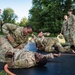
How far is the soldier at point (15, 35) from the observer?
9.42m

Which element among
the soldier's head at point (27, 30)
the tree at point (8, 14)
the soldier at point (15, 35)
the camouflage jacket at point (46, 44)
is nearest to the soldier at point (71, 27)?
the camouflage jacket at point (46, 44)

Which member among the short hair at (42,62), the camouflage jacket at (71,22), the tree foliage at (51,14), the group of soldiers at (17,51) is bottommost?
the short hair at (42,62)

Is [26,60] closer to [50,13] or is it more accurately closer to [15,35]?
[15,35]

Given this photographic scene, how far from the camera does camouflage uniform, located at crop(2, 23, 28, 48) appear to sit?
9422 millimetres

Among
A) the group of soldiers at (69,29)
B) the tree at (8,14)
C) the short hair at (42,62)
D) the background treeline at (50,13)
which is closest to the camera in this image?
the short hair at (42,62)

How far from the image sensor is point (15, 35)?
9547 millimetres

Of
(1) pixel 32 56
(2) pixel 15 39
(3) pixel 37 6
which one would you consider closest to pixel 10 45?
(2) pixel 15 39

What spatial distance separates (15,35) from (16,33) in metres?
0.09

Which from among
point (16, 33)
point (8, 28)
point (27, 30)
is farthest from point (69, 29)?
point (27, 30)

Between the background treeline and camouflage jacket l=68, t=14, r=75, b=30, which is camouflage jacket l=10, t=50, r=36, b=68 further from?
the background treeline

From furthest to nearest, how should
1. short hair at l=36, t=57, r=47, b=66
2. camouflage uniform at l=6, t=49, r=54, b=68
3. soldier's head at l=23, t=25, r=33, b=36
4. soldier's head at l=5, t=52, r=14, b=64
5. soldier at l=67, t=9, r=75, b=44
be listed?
soldier at l=67, t=9, r=75, b=44
soldier's head at l=5, t=52, r=14, b=64
soldier's head at l=23, t=25, r=33, b=36
short hair at l=36, t=57, r=47, b=66
camouflage uniform at l=6, t=49, r=54, b=68

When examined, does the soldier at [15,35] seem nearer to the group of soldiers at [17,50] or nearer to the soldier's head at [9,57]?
the group of soldiers at [17,50]

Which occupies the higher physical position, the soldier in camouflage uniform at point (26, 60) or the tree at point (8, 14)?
the tree at point (8, 14)

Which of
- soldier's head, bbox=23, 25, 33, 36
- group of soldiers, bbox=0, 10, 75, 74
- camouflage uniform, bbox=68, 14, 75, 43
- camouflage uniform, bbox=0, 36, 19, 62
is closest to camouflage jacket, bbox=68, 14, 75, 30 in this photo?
camouflage uniform, bbox=68, 14, 75, 43
